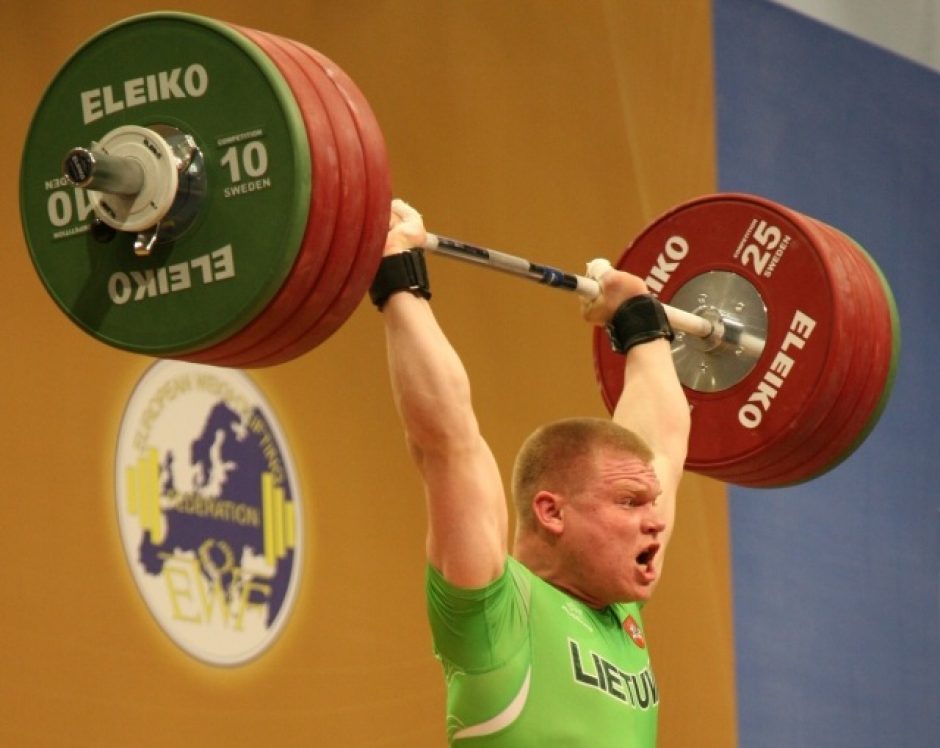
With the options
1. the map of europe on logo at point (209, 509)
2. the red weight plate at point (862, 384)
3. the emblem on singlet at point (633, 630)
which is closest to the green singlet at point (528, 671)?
the emblem on singlet at point (633, 630)

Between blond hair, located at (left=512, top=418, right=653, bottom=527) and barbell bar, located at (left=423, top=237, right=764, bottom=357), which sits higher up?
barbell bar, located at (left=423, top=237, right=764, bottom=357)

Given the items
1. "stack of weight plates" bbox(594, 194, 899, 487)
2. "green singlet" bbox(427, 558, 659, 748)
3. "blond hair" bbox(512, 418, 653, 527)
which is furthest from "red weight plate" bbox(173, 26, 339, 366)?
"stack of weight plates" bbox(594, 194, 899, 487)

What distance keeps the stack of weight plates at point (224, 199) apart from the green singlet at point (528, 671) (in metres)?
0.45

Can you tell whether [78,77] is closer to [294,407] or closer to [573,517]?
[573,517]

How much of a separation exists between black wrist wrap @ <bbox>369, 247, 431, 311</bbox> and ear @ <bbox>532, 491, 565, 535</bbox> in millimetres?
454

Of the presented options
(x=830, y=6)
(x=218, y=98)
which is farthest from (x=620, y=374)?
(x=830, y=6)

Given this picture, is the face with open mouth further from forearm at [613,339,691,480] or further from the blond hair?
forearm at [613,339,691,480]

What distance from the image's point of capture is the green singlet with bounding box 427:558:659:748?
2.28 meters

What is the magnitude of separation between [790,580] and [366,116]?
237 centimetres

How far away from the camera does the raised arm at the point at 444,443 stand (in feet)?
7.24

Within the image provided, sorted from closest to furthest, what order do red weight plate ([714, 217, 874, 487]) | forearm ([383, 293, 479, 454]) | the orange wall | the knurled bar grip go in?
1. forearm ([383, 293, 479, 454])
2. the knurled bar grip
3. red weight plate ([714, 217, 874, 487])
4. the orange wall

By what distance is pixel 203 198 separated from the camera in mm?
2170

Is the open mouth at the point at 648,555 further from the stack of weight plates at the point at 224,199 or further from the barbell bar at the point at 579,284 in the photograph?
the stack of weight plates at the point at 224,199

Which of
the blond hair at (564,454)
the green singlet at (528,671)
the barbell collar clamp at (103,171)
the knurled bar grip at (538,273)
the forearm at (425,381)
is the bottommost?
the green singlet at (528,671)
